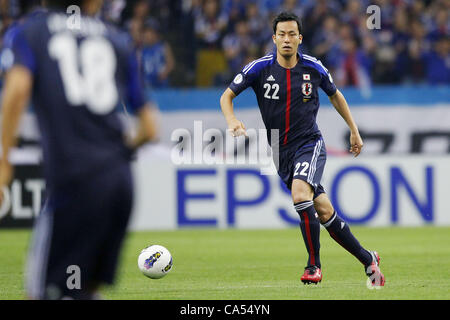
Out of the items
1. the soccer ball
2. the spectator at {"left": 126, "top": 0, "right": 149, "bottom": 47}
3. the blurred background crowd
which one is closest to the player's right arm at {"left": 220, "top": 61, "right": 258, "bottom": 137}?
the soccer ball

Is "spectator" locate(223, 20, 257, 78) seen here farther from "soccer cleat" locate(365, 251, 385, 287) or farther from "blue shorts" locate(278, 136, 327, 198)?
"soccer cleat" locate(365, 251, 385, 287)

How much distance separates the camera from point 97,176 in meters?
3.88

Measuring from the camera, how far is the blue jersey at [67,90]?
3.83 m

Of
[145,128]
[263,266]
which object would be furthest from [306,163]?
[145,128]

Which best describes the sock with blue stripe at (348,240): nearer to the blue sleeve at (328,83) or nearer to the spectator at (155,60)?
the blue sleeve at (328,83)

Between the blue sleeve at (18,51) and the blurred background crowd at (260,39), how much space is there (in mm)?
12219

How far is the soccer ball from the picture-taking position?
811 centimetres

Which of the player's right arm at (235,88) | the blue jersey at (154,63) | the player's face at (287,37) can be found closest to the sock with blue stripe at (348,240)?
the player's right arm at (235,88)

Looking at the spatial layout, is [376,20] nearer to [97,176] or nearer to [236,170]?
[236,170]

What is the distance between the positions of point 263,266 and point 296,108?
7.26 ft

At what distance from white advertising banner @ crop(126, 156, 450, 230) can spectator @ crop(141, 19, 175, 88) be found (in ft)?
7.97

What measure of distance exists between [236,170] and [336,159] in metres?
1.59

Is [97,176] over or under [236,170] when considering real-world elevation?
over

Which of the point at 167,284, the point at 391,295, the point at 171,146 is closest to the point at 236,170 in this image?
the point at 171,146
